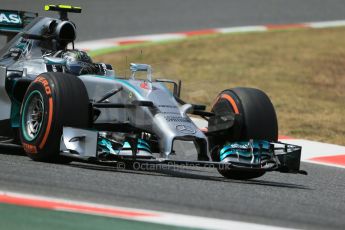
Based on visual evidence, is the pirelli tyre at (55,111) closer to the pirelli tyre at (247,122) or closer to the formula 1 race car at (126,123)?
the formula 1 race car at (126,123)

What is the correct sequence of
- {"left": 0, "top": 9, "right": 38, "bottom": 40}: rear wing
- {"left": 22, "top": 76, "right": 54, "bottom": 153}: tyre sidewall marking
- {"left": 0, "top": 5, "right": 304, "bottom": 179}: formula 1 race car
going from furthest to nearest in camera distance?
{"left": 0, "top": 9, "right": 38, "bottom": 40}: rear wing
{"left": 22, "top": 76, "right": 54, "bottom": 153}: tyre sidewall marking
{"left": 0, "top": 5, "right": 304, "bottom": 179}: formula 1 race car

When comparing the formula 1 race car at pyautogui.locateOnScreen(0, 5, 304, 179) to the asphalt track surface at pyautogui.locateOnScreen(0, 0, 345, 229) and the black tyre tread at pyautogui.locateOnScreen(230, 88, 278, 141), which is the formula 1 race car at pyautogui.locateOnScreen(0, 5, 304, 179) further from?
the asphalt track surface at pyautogui.locateOnScreen(0, 0, 345, 229)

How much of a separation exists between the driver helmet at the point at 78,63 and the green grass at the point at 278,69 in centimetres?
396

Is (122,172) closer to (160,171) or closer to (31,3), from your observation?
(160,171)

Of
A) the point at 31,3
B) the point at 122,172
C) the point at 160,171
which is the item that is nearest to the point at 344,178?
the point at 160,171

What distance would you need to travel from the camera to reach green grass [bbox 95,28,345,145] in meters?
13.3

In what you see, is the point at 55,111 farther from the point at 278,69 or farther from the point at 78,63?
the point at 278,69

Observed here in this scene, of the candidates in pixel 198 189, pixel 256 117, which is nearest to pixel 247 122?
pixel 256 117

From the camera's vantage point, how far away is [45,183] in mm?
6133

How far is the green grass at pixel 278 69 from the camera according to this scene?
13.3 metres

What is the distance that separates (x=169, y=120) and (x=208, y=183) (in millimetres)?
645

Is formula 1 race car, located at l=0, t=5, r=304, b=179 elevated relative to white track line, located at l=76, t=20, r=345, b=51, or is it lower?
lower

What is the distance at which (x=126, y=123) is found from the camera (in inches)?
311

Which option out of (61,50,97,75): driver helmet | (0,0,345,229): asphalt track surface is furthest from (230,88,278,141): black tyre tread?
(61,50,97,75): driver helmet
